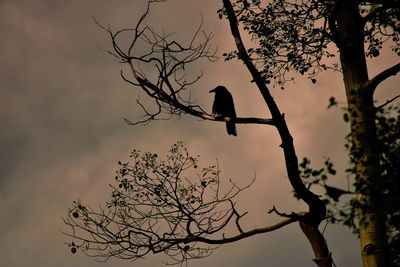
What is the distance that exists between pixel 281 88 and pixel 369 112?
4.21 meters

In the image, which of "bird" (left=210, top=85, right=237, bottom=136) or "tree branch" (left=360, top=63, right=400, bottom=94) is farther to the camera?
"bird" (left=210, top=85, right=237, bottom=136)

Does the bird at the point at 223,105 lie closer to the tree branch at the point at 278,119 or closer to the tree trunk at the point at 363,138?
the tree trunk at the point at 363,138

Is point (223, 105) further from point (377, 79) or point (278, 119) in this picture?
point (377, 79)

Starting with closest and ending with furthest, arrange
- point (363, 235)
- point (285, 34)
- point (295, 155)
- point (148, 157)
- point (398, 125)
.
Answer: point (398, 125) < point (363, 235) < point (295, 155) < point (148, 157) < point (285, 34)

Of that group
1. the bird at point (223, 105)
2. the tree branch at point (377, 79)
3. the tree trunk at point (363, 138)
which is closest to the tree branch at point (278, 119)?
the tree trunk at point (363, 138)

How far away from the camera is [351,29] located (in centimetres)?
1127

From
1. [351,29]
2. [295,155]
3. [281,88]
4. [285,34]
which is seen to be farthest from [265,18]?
[295,155]

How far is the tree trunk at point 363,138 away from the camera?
8.60 metres

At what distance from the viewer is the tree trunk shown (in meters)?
8.60

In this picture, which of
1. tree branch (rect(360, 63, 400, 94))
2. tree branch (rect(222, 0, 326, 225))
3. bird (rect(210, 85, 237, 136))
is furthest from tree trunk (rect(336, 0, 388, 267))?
bird (rect(210, 85, 237, 136))

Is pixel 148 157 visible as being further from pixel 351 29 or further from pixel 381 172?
pixel 381 172

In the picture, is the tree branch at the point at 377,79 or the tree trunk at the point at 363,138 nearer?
the tree trunk at the point at 363,138

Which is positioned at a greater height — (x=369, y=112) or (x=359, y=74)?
(x=359, y=74)

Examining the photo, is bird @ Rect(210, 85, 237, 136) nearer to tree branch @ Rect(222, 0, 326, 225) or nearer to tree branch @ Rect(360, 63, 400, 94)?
tree branch @ Rect(222, 0, 326, 225)
